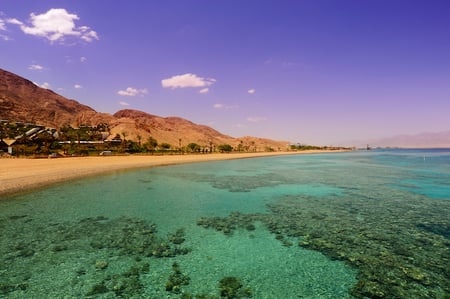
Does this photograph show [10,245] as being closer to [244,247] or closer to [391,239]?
Answer: [244,247]

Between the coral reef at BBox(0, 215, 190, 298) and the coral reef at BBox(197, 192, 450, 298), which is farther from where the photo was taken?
the coral reef at BBox(197, 192, 450, 298)

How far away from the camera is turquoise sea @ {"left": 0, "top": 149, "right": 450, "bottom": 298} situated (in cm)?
867

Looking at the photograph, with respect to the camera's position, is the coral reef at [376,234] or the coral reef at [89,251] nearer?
the coral reef at [89,251]

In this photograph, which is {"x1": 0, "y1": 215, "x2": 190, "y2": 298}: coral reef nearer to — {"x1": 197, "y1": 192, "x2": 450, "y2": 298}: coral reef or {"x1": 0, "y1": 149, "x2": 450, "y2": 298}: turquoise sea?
{"x1": 0, "y1": 149, "x2": 450, "y2": 298}: turquoise sea

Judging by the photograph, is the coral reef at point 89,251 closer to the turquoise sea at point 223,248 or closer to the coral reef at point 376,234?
the turquoise sea at point 223,248

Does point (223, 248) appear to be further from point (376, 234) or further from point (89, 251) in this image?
point (376, 234)

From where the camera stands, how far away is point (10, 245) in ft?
40.0

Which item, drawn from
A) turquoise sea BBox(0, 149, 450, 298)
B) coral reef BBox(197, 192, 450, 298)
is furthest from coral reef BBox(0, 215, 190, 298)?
coral reef BBox(197, 192, 450, 298)

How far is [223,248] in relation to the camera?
12266 millimetres

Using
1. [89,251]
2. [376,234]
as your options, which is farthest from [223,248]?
[376,234]

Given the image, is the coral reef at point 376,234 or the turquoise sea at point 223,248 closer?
the turquoise sea at point 223,248

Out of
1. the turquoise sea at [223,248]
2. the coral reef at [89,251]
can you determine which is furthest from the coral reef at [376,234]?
the coral reef at [89,251]

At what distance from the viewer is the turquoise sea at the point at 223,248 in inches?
341

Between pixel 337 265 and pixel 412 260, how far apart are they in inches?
131
